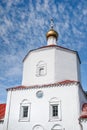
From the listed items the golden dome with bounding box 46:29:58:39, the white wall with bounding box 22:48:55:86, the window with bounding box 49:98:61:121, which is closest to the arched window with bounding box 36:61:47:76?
the white wall with bounding box 22:48:55:86

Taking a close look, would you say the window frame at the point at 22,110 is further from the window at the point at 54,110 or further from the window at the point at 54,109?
the window at the point at 54,110

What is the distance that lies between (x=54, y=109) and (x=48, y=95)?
1439 mm

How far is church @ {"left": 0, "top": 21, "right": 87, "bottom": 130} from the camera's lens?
17.4m

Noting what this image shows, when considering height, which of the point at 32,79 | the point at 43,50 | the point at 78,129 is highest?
the point at 43,50

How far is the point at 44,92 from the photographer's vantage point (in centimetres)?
1916

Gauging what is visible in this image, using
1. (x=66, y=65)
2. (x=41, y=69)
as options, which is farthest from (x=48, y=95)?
(x=66, y=65)

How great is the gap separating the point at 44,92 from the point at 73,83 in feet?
9.79

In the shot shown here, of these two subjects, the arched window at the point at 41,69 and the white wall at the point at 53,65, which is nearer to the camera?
the white wall at the point at 53,65

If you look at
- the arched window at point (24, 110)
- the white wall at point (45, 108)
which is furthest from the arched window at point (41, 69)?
the arched window at point (24, 110)

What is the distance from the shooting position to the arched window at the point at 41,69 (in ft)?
67.6

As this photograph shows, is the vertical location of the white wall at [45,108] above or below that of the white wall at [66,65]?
below

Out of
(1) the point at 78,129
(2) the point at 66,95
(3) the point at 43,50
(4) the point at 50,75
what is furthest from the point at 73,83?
(3) the point at 43,50

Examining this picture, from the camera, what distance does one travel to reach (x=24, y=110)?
63.4ft

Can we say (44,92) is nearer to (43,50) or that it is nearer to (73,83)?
(73,83)
